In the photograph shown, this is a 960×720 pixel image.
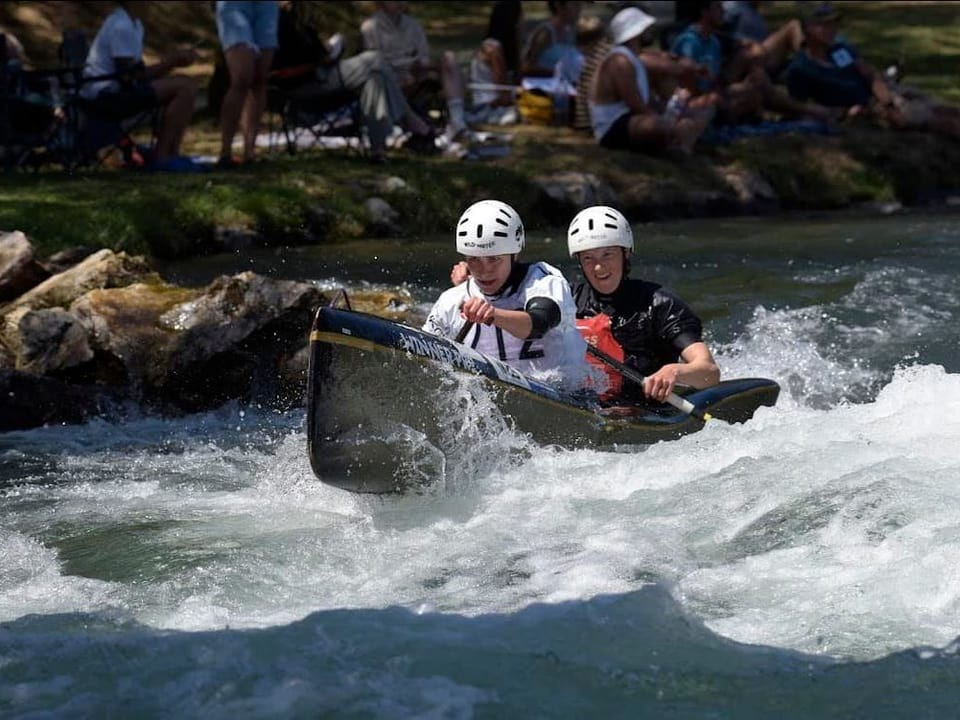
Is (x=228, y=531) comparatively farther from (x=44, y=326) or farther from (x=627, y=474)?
(x=44, y=326)

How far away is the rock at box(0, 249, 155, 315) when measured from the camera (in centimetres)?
1001

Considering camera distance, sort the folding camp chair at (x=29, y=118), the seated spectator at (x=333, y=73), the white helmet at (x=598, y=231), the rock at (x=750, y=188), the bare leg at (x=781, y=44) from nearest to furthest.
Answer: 1. the white helmet at (x=598, y=231)
2. the folding camp chair at (x=29, y=118)
3. the seated spectator at (x=333, y=73)
4. the rock at (x=750, y=188)
5. the bare leg at (x=781, y=44)

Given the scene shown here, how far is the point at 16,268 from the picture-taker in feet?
33.4

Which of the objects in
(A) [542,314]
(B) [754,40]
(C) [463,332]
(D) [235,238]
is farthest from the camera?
(B) [754,40]

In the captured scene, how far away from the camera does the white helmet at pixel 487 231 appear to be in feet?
25.1

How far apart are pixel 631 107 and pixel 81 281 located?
662 centimetres

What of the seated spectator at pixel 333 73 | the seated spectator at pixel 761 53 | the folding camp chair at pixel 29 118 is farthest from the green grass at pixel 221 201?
the seated spectator at pixel 761 53

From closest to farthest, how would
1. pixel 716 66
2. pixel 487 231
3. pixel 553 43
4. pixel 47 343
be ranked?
pixel 487 231 → pixel 47 343 → pixel 553 43 → pixel 716 66

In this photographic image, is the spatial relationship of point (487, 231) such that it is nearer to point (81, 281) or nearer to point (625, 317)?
point (625, 317)

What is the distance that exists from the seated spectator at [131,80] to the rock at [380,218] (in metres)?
1.61

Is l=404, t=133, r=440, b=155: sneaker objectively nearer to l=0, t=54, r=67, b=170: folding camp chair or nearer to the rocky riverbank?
l=0, t=54, r=67, b=170: folding camp chair

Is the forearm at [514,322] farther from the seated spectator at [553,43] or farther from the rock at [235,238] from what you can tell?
the seated spectator at [553,43]

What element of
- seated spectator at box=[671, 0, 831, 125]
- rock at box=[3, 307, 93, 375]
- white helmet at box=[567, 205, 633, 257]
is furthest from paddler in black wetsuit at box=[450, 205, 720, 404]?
seated spectator at box=[671, 0, 831, 125]

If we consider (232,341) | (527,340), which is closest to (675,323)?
(527,340)
